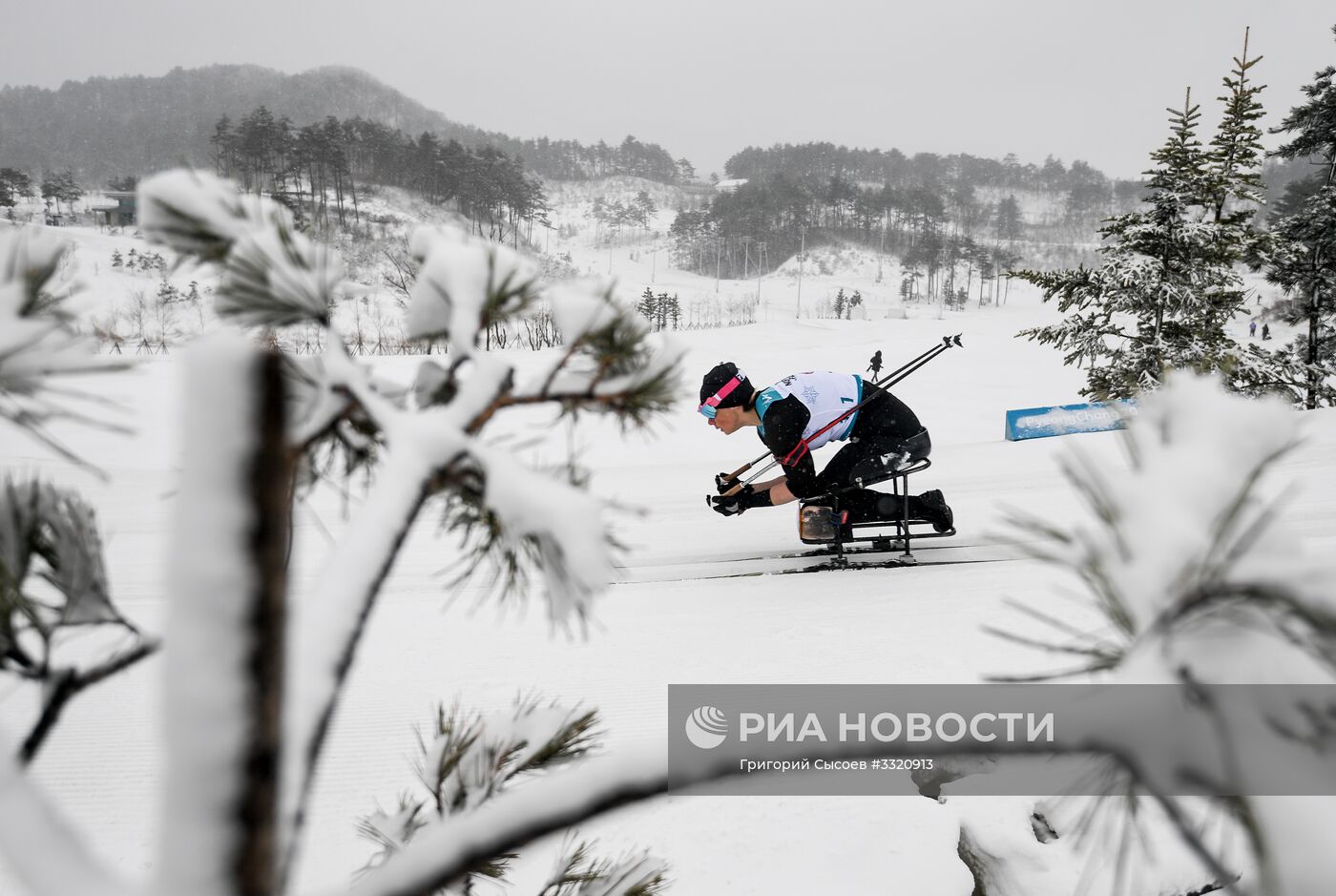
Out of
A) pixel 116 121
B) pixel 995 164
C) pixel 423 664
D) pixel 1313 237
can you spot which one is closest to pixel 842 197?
pixel 995 164

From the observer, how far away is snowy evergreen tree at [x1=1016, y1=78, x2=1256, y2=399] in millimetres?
8367

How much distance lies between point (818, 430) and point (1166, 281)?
737 cm

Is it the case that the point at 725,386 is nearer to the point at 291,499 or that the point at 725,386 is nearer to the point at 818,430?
the point at 818,430

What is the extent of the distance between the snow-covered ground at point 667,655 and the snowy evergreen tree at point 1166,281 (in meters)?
1.50

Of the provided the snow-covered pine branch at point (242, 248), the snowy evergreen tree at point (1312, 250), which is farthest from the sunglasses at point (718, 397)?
the snowy evergreen tree at point (1312, 250)

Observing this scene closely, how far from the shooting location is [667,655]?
370cm

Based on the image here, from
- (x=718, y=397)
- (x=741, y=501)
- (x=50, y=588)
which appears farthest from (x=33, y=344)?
(x=741, y=501)

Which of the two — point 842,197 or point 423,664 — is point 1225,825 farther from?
point 842,197

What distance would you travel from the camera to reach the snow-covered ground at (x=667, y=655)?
7.37 feet

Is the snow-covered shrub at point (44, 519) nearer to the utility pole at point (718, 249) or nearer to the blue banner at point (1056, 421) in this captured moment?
the blue banner at point (1056, 421)

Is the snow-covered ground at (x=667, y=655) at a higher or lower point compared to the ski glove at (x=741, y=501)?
lower

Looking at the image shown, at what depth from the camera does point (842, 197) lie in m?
63.2

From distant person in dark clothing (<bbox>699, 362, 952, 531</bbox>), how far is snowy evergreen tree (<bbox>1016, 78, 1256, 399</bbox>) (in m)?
4.87

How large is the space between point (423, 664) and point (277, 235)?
341cm
